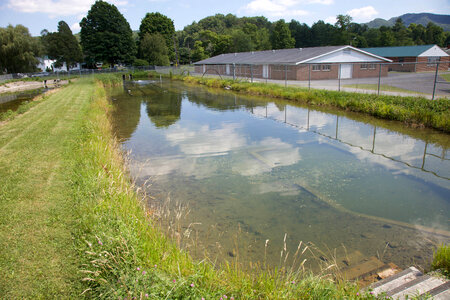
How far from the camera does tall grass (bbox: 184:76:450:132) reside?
39.7 ft

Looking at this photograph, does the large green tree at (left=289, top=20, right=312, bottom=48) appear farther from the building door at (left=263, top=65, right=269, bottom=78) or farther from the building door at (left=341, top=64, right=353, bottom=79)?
the building door at (left=341, top=64, right=353, bottom=79)

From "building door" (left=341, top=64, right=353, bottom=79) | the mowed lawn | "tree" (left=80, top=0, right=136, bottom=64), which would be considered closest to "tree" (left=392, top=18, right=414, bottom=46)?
"building door" (left=341, top=64, right=353, bottom=79)

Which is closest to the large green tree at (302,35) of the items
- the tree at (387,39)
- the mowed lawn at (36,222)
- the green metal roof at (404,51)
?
the tree at (387,39)

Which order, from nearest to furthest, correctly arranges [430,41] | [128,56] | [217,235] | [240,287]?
[240,287], [217,235], [128,56], [430,41]

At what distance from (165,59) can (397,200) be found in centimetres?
6173

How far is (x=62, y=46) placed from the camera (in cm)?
7056

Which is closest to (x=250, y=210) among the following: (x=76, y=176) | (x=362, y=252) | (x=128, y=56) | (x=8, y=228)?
(x=362, y=252)

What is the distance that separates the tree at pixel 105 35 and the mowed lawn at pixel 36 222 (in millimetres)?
62541

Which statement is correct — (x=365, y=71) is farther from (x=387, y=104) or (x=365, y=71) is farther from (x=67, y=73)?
(x=67, y=73)

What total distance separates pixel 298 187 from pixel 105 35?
67.9 metres

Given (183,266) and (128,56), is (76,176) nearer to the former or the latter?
(183,266)

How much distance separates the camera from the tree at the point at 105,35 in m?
65.3

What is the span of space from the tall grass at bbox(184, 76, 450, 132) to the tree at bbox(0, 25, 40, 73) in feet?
154

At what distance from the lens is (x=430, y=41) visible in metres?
84.3
